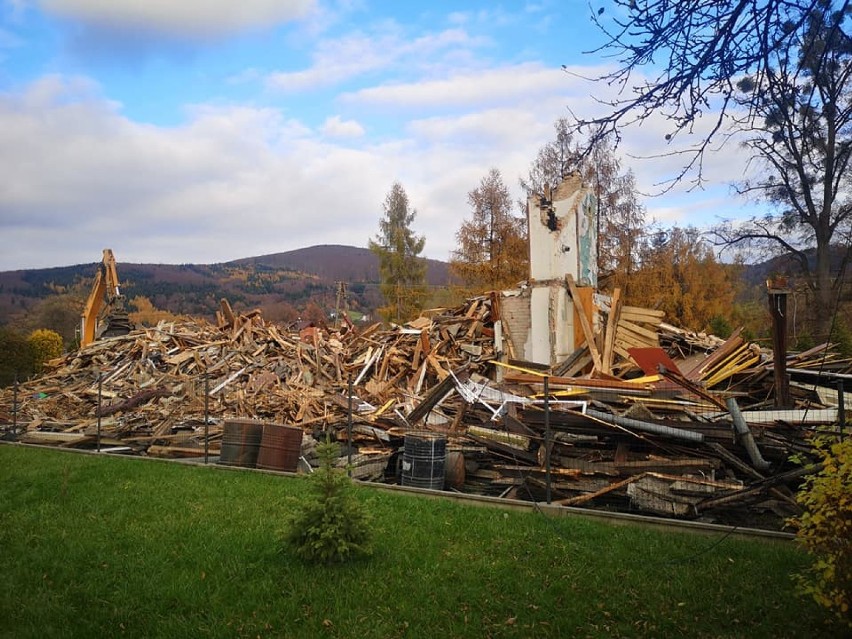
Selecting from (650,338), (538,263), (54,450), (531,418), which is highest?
(538,263)

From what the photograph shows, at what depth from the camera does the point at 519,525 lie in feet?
22.4

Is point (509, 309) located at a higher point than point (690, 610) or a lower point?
higher

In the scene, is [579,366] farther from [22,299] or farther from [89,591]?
[22,299]

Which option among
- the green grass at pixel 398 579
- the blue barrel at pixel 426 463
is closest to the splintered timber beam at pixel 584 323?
the blue barrel at pixel 426 463

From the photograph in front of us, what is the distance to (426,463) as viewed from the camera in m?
9.06

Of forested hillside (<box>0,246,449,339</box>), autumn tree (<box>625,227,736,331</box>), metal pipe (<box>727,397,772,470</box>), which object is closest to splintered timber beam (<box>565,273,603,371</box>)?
metal pipe (<box>727,397,772,470</box>)

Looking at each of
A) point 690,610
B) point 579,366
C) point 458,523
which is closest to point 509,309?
point 579,366

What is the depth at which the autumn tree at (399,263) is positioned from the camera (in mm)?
43344

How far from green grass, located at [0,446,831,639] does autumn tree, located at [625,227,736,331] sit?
Result: 942 inches

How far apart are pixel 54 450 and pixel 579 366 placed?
10.9m

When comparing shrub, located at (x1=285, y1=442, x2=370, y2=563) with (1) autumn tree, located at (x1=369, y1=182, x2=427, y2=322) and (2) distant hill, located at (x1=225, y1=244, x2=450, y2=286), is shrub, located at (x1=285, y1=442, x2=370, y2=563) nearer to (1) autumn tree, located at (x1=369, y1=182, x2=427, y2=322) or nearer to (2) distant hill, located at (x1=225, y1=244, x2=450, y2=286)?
(1) autumn tree, located at (x1=369, y1=182, x2=427, y2=322)

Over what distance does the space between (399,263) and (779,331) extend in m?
37.2

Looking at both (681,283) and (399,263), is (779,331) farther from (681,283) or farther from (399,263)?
(399,263)

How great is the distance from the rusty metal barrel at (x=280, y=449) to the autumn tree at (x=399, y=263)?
31.8 meters
